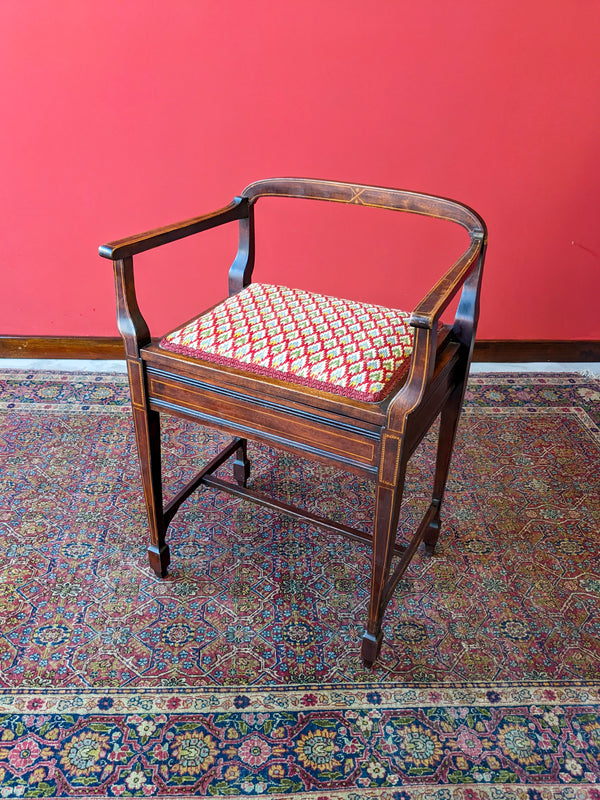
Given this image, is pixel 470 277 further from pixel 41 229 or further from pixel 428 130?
pixel 41 229

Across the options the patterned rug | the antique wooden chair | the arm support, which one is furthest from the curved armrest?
the patterned rug

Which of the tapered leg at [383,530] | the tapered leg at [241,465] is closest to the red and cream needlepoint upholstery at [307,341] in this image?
the tapered leg at [383,530]

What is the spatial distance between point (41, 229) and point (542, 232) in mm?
2375

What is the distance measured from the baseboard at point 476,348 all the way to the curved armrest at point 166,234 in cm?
147

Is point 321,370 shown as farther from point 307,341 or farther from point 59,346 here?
point 59,346

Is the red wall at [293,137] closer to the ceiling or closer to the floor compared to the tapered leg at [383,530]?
closer to the ceiling

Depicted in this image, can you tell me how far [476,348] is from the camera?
3.11 metres

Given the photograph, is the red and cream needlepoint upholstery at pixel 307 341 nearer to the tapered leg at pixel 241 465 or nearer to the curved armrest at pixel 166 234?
the curved armrest at pixel 166 234

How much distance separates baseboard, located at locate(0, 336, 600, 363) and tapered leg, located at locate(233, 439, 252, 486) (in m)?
1.18

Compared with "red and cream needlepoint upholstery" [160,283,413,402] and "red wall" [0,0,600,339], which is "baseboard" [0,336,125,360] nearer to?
"red wall" [0,0,600,339]

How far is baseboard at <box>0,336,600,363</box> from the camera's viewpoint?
120 inches

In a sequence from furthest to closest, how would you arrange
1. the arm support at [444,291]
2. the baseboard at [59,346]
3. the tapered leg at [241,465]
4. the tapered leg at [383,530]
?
1. the baseboard at [59,346]
2. the tapered leg at [241,465]
3. the tapered leg at [383,530]
4. the arm support at [444,291]

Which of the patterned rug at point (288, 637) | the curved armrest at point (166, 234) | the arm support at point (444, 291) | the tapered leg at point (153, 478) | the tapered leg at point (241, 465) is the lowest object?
the patterned rug at point (288, 637)

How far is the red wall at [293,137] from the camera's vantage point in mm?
2455
